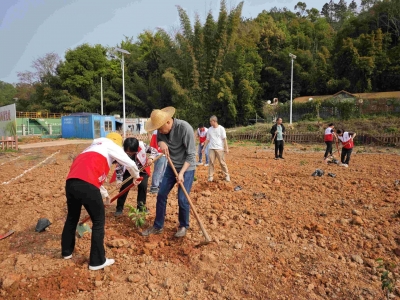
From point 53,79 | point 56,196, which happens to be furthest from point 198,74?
point 56,196

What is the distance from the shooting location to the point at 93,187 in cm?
289

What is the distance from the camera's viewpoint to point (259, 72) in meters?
33.2

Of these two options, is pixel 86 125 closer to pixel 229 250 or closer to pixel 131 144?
pixel 131 144

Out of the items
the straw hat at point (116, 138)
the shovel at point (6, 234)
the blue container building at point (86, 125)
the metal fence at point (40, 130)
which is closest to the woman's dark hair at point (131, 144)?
the straw hat at point (116, 138)

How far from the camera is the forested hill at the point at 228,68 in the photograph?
2903 centimetres

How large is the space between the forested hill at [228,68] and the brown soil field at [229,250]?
23.7 meters

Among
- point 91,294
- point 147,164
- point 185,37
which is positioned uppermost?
point 185,37

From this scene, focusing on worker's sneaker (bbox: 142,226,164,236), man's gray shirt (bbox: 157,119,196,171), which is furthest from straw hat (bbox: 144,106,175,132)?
worker's sneaker (bbox: 142,226,164,236)

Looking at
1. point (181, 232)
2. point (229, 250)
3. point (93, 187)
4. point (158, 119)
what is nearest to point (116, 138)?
point (158, 119)

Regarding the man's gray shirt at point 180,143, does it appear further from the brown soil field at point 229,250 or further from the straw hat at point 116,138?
the brown soil field at point 229,250

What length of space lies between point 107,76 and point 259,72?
19.4 meters

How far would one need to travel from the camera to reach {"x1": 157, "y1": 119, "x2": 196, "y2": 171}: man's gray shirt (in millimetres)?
3559

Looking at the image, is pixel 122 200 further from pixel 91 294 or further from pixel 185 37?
pixel 185 37

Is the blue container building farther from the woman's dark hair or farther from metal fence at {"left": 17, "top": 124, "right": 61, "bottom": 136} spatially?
the woman's dark hair
